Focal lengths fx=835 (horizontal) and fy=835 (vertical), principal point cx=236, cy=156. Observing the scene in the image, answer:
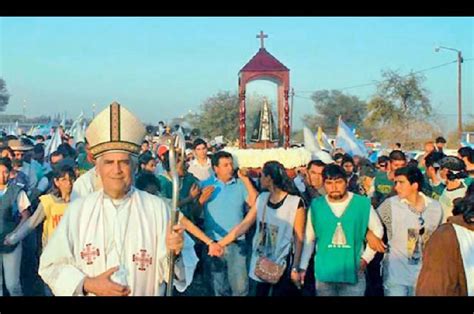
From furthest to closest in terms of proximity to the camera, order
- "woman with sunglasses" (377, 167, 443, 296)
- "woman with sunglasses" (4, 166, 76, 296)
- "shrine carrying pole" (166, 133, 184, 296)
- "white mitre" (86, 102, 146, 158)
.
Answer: "woman with sunglasses" (4, 166, 76, 296) → "woman with sunglasses" (377, 167, 443, 296) → "white mitre" (86, 102, 146, 158) → "shrine carrying pole" (166, 133, 184, 296)

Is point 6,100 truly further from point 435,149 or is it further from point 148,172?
point 435,149

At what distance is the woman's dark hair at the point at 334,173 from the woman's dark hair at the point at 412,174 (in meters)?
0.49

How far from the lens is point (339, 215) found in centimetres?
671

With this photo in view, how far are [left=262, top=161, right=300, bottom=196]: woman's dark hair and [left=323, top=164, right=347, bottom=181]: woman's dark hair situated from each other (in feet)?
1.00

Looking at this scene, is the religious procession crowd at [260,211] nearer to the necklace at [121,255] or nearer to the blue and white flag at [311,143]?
the necklace at [121,255]

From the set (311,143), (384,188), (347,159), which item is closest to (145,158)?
(311,143)

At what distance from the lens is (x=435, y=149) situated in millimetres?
7391

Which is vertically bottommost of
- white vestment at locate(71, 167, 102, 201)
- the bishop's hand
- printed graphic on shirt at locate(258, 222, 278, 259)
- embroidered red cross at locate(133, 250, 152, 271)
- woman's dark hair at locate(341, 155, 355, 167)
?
the bishop's hand

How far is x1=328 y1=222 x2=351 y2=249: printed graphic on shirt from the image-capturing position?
264 inches

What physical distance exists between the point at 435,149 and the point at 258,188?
166cm

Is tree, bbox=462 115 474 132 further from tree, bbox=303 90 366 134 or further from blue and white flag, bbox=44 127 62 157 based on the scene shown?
blue and white flag, bbox=44 127 62 157

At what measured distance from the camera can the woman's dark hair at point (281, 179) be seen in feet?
22.5

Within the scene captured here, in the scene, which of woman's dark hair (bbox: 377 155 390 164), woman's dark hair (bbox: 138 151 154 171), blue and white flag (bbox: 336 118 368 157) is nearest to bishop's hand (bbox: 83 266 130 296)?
woman's dark hair (bbox: 138 151 154 171)
